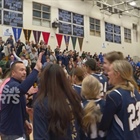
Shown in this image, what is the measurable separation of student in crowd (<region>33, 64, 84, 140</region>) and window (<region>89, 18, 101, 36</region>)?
17704mm

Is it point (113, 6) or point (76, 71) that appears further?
point (113, 6)

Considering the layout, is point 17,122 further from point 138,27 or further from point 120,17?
point 138,27

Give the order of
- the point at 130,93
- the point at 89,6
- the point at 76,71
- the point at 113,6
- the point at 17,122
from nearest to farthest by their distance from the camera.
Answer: the point at 130,93
the point at 17,122
the point at 76,71
the point at 89,6
the point at 113,6

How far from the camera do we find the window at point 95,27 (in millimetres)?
19219

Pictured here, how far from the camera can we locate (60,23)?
16547 mm

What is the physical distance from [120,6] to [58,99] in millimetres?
21785

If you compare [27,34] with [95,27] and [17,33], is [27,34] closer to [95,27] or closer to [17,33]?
[17,33]

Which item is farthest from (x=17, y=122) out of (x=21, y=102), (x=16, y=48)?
(x=16, y=48)

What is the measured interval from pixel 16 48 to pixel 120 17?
43.0 feet

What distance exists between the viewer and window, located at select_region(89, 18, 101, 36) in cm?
1922

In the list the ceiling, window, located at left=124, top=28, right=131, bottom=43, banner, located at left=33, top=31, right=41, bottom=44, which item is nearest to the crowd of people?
banner, located at left=33, top=31, right=41, bottom=44

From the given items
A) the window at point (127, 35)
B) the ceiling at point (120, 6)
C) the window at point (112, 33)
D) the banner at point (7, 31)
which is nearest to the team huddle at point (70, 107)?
the banner at point (7, 31)

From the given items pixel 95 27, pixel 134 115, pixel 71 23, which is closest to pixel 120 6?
pixel 95 27

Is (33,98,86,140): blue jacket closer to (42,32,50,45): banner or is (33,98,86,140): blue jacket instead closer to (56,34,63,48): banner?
(42,32,50,45): banner
